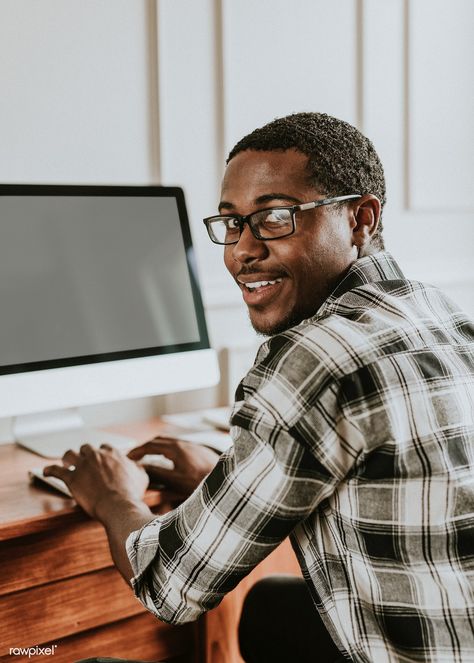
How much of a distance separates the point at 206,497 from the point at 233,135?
1.36m

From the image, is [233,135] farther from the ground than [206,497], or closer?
farther from the ground

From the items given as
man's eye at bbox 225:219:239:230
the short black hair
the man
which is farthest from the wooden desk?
the short black hair

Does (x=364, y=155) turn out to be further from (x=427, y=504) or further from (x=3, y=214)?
(x=3, y=214)

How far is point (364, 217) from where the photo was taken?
1145mm

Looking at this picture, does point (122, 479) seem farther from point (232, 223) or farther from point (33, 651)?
point (232, 223)

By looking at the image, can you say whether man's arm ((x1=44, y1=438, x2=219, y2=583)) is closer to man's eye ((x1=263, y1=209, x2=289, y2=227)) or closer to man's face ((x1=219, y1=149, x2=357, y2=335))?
man's face ((x1=219, y1=149, x2=357, y2=335))

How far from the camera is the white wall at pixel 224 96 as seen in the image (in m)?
1.78

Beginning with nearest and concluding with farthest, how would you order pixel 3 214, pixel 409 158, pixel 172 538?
pixel 172 538
pixel 3 214
pixel 409 158

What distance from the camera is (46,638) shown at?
4.15 feet

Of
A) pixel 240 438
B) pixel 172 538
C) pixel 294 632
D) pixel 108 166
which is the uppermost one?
pixel 108 166

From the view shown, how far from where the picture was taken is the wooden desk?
1220 millimetres

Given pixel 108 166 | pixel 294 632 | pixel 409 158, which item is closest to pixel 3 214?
pixel 108 166

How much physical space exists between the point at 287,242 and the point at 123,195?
25.5 inches

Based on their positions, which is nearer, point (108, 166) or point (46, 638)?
point (46, 638)
